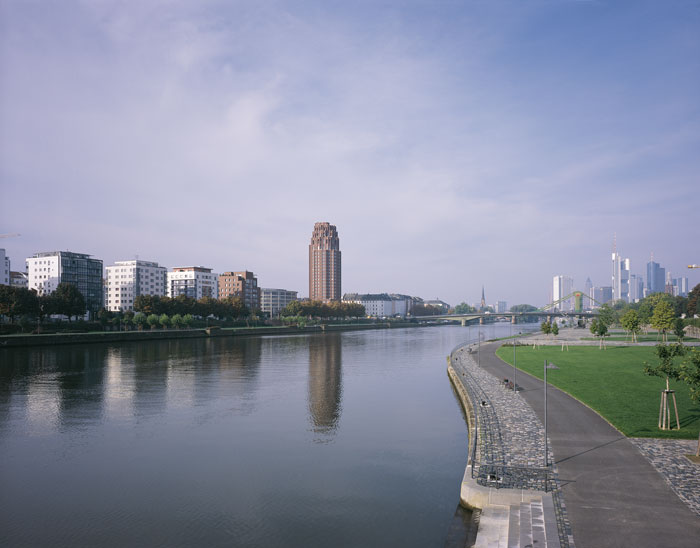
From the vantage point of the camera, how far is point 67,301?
9988 centimetres

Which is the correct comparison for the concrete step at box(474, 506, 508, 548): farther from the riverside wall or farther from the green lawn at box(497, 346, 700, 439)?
the riverside wall

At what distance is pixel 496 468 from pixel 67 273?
164519mm

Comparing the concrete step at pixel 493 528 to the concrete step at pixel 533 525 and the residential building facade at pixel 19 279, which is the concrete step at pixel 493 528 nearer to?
the concrete step at pixel 533 525

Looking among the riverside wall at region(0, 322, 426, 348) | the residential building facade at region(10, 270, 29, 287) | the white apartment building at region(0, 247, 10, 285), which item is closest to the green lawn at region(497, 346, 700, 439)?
the riverside wall at region(0, 322, 426, 348)

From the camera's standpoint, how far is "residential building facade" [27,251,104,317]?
150 m

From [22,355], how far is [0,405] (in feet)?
120

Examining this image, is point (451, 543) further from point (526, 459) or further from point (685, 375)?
point (685, 375)

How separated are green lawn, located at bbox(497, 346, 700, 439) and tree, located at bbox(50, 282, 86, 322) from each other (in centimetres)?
8798

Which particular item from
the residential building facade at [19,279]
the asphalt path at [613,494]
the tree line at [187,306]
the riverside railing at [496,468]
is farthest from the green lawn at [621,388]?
the residential building facade at [19,279]

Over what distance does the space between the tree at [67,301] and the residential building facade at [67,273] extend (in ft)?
147

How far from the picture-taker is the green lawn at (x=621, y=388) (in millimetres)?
22438

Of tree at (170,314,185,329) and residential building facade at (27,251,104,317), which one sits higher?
residential building facade at (27,251,104,317)

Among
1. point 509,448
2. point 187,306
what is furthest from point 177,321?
point 509,448

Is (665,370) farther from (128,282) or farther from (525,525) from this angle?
(128,282)
